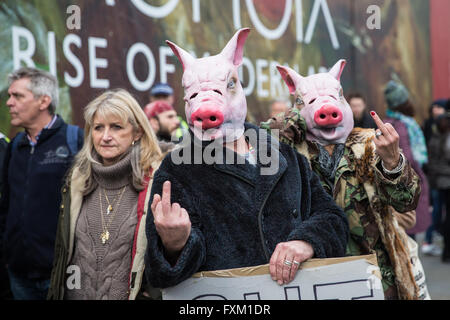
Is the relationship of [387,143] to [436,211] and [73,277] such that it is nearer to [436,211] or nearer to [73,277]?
[73,277]

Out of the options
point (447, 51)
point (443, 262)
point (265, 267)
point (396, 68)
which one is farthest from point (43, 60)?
point (447, 51)

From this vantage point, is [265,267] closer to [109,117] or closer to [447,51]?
[109,117]

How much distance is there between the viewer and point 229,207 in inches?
94.0

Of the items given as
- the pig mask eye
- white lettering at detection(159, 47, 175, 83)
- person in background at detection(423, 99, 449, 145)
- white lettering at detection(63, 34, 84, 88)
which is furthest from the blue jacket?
person in background at detection(423, 99, 449, 145)

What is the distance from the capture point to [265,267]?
232 centimetres

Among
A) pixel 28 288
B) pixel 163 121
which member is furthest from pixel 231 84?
pixel 163 121

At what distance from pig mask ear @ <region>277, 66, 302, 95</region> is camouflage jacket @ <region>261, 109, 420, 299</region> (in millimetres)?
259

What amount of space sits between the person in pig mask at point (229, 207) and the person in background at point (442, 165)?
604 cm

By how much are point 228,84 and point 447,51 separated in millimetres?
12941

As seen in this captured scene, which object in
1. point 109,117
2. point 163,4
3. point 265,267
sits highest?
point 163,4

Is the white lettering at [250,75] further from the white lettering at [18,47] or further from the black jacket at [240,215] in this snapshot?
the black jacket at [240,215]

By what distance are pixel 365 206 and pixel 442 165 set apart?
571 centimetres

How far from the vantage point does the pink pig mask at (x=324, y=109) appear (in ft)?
9.40

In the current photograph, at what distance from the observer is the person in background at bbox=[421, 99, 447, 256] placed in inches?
326
